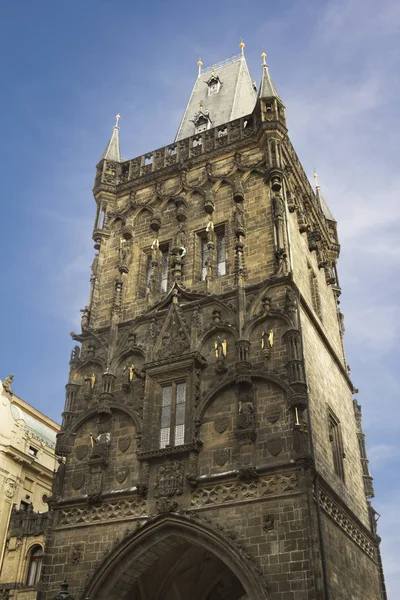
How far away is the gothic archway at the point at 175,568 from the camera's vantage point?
16812 mm

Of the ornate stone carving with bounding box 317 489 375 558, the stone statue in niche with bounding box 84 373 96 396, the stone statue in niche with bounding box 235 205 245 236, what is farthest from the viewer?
the stone statue in niche with bounding box 235 205 245 236

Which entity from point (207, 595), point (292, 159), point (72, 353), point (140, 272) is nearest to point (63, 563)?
point (207, 595)

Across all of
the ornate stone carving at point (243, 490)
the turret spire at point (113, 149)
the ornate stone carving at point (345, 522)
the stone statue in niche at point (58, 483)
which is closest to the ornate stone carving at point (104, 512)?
A: the stone statue in niche at point (58, 483)

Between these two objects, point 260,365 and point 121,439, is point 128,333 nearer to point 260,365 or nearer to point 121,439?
point 121,439

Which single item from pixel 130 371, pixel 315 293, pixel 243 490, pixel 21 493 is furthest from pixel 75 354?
pixel 21 493

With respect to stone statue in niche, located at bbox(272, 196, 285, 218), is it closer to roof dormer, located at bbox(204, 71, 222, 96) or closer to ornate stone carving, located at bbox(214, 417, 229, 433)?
ornate stone carving, located at bbox(214, 417, 229, 433)

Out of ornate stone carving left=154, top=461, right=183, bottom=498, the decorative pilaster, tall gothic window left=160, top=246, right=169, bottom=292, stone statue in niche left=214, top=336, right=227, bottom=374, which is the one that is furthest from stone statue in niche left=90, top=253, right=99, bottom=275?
the decorative pilaster

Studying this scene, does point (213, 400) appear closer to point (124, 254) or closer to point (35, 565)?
point (124, 254)

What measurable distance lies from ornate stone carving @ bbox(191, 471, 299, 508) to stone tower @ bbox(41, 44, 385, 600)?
0.12 ft

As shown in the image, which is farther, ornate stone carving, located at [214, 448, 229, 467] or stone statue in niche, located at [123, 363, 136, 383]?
stone statue in niche, located at [123, 363, 136, 383]

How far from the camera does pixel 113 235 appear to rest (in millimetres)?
26516

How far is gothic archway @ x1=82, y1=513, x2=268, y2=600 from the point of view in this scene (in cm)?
1681

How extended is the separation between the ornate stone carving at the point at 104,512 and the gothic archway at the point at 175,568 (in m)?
0.71

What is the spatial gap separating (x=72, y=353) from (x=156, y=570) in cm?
783
